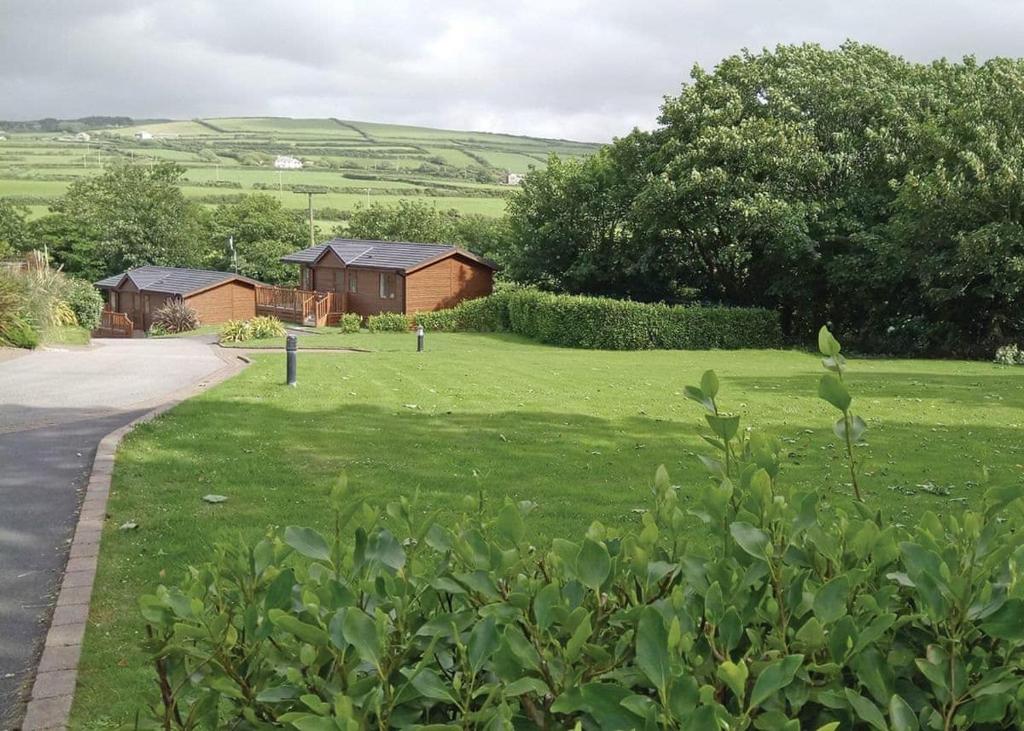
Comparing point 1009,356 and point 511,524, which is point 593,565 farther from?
point 1009,356

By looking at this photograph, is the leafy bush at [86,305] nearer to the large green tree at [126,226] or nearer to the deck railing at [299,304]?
the deck railing at [299,304]

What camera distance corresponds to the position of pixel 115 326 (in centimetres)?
5722

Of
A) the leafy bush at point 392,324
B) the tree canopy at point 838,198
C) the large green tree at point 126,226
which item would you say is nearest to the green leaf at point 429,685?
the tree canopy at point 838,198

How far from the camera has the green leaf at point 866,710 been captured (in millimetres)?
1415

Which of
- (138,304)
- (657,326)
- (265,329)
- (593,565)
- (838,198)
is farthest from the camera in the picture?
(138,304)

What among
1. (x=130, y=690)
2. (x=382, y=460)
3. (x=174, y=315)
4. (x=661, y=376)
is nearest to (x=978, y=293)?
(x=661, y=376)

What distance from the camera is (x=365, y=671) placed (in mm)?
1633

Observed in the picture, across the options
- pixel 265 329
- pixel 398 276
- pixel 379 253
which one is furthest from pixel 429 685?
pixel 379 253

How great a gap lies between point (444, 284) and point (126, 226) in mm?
35907

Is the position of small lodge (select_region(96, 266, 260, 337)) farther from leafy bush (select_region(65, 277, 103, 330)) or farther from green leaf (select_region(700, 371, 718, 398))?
green leaf (select_region(700, 371, 718, 398))

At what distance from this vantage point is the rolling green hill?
374ft

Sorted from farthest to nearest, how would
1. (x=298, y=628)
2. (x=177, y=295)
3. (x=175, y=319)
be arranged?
(x=177, y=295) < (x=175, y=319) < (x=298, y=628)

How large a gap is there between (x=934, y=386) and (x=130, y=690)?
17.2 meters

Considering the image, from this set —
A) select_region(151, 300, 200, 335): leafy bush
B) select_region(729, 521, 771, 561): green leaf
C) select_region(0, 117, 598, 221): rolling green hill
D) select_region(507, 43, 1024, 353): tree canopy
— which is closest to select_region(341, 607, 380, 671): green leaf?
select_region(729, 521, 771, 561): green leaf
